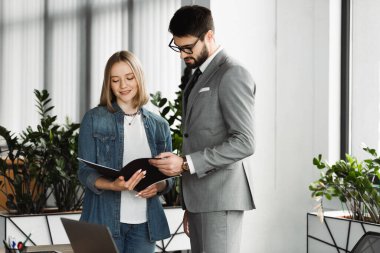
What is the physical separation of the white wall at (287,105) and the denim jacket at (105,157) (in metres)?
2.52

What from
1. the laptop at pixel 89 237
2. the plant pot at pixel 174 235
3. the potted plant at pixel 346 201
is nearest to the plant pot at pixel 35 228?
the plant pot at pixel 174 235

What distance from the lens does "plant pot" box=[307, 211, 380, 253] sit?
14.0 ft

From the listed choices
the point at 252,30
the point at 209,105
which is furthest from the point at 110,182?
the point at 252,30

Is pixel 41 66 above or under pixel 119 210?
above

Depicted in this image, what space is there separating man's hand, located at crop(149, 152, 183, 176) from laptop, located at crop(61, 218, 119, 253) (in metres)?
0.54

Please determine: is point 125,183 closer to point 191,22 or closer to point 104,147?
point 104,147

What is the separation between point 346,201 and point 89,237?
2.79m

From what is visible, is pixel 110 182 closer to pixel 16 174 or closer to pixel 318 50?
pixel 16 174

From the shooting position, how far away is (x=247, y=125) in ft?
8.30

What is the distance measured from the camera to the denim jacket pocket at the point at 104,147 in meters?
2.81

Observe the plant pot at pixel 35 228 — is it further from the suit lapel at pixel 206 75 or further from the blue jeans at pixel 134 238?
the suit lapel at pixel 206 75

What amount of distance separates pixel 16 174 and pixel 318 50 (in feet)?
8.03

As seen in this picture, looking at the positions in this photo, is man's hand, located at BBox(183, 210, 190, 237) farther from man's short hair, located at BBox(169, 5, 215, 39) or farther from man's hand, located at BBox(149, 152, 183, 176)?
man's short hair, located at BBox(169, 5, 215, 39)

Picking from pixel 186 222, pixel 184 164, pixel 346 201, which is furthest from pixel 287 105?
pixel 184 164
